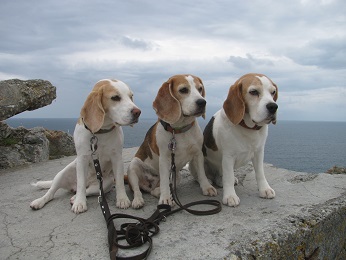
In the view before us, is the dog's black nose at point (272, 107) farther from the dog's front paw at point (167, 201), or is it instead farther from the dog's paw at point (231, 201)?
the dog's front paw at point (167, 201)

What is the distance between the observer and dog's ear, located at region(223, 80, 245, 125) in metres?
3.65

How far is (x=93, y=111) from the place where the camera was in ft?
11.8

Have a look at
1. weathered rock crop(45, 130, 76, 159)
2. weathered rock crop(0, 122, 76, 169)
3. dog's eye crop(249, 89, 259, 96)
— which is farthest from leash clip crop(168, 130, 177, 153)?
weathered rock crop(45, 130, 76, 159)

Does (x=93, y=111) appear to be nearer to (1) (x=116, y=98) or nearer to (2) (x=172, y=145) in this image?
(1) (x=116, y=98)

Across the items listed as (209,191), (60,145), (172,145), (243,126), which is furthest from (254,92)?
A: (60,145)

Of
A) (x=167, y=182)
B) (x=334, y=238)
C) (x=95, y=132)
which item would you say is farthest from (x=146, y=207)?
(x=334, y=238)

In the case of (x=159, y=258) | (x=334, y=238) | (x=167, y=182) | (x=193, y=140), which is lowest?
(x=334, y=238)

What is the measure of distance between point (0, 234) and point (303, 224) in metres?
3.06

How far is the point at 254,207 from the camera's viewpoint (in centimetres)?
371

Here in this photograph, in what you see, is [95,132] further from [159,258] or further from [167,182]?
[159,258]

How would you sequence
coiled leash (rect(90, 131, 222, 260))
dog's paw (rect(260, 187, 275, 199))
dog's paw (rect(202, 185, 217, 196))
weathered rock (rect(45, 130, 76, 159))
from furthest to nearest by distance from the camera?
weathered rock (rect(45, 130, 76, 159)) < dog's paw (rect(202, 185, 217, 196)) < dog's paw (rect(260, 187, 275, 199)) < coiled leash (rect(90, 131, 222, 260))

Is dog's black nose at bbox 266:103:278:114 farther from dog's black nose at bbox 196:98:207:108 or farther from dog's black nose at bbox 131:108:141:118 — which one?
dog's black nose at bbox 131:108:141:118

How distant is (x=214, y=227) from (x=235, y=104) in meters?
1.35

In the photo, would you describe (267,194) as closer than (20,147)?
Yes
